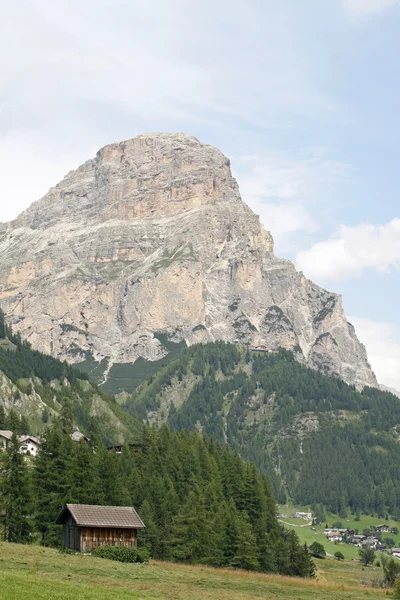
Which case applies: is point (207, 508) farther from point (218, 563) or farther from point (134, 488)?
point (218, 563)

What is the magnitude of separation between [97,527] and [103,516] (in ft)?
5.85

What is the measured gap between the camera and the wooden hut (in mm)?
90062

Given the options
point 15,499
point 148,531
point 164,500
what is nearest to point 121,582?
point 15,499

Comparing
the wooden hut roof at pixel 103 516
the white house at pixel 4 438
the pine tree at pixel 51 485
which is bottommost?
the wooden hut roof at pixel 103 516

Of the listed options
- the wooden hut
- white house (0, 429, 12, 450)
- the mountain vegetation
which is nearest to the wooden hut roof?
the wooden hut

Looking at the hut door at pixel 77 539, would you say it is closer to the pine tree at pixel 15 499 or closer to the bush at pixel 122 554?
the bush at pixel 122 554

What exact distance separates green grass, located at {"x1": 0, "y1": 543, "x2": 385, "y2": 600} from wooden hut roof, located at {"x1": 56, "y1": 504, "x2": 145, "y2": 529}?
683 cm

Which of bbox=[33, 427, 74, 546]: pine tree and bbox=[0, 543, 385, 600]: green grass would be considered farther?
bbox=[33, 427, 74, 546]: pine tree

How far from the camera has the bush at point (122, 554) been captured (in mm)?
84750

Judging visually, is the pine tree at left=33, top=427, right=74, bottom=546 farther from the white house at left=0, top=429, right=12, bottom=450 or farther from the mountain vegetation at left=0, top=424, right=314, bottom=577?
the white house at left=0, top=429, right=12, bottom=450

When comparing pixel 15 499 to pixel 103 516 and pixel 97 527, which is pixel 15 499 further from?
pixel 97 527

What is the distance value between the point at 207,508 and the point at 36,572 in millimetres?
63781

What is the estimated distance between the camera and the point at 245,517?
130 meters

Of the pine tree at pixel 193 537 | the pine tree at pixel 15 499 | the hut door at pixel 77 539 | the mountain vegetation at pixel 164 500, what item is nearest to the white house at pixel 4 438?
the mountain vegetation at pixel 164 500
